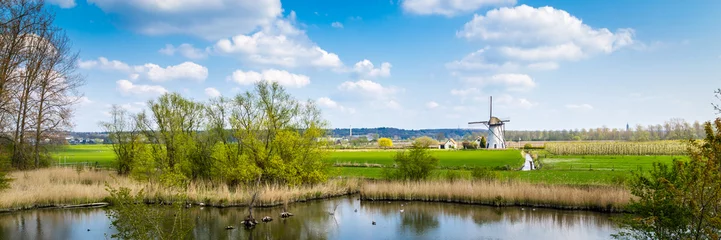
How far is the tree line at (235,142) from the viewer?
1125 inches

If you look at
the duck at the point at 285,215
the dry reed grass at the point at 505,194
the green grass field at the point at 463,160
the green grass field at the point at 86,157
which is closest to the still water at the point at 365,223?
the duck at the point at 285,215

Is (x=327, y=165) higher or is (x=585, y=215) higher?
(x=327, y=165)

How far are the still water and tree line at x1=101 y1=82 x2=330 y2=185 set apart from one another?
3.55 m

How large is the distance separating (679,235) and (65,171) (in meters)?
37.7

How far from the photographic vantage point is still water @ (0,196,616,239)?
18500 millimetres

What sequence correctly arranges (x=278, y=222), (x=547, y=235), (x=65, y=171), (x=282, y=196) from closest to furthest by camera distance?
(x=547, y=235) < (x=278, y=222) < (x=282, y=196) < (x=65, y=171)

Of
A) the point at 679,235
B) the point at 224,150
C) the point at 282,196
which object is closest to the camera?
the point at 679,235

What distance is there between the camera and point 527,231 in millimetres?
18953

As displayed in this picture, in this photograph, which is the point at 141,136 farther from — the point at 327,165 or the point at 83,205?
the point at 327,165

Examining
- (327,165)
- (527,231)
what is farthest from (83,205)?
(527,231)

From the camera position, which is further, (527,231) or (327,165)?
(327,165)

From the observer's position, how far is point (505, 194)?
25562mm

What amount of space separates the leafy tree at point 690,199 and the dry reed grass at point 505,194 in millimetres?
10886

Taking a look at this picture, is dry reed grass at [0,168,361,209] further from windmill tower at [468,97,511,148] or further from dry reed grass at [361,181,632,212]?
windmill tower at [468,97,511,148]
